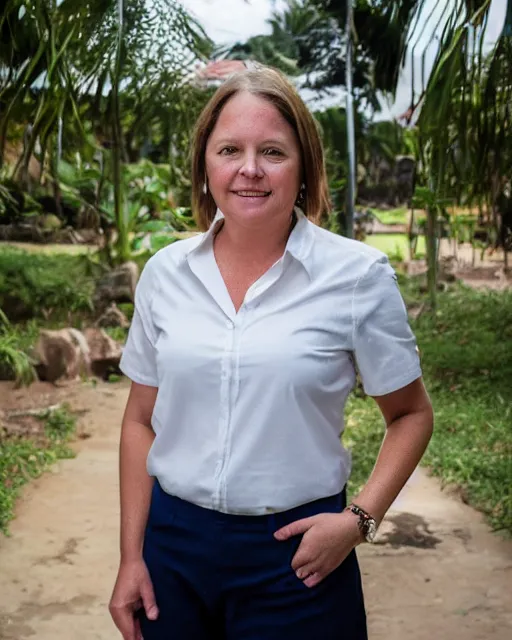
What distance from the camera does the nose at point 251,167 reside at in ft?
3.10

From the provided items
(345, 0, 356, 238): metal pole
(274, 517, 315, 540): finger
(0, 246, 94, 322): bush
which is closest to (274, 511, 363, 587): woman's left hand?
(274, 517, 315, 540): finger

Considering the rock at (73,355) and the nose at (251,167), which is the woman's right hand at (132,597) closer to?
the nose at (251,167)

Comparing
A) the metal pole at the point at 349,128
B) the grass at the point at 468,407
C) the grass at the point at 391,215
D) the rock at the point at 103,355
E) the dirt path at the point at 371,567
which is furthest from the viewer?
the grass at the point at 391,215

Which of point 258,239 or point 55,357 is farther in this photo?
point 55,357

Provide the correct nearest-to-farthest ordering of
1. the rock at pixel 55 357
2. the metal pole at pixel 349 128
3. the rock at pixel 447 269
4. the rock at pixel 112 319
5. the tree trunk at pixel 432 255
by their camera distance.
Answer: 1. the metal pole at pixel 349 128
2. the rock at pixel 55 357
3. the tree trunk at pixel 432 255
4. the rock at pixel 112 319
5. the rock at pixel 447 269

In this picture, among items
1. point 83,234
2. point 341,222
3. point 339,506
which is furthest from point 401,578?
point 83,234

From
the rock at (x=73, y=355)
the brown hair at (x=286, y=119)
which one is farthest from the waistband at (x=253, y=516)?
the rock at (x=73, y=355)

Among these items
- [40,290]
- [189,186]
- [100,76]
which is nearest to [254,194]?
[100,76]

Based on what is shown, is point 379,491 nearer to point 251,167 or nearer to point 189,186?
point 251,167

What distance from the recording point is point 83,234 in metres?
6.62

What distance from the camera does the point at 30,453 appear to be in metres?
3.41

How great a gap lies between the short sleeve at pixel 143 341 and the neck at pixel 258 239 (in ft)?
0.33

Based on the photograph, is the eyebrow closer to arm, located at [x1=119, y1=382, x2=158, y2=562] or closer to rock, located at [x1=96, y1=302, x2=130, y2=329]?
arm, located at [x1=119, y1=382, x2=158, y2=562]

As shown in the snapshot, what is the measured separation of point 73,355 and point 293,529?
3.77m
